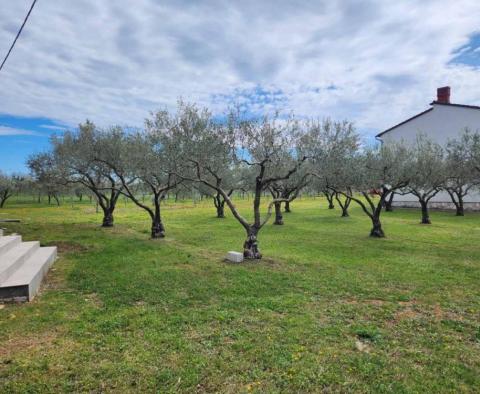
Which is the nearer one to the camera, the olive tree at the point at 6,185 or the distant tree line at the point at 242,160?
the distant tree line at the point at 242,160

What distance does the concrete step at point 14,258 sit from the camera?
7.73 metres

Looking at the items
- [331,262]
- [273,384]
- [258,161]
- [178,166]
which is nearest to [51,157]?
[178,166]

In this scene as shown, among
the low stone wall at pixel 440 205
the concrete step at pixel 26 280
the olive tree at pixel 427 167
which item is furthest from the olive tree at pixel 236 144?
the low stone wall at pixel 440 205

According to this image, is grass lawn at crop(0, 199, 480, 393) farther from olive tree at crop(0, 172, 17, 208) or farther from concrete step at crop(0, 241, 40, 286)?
olive tree at crop(0, 172, 17, 208)

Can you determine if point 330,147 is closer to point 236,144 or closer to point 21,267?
point 236,144

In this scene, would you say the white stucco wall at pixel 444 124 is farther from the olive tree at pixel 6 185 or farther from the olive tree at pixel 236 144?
the olive tree at pixel 6 185

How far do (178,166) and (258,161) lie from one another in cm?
359

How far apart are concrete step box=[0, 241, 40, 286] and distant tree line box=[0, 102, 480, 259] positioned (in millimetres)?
5717

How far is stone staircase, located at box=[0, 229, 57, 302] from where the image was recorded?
282 inches

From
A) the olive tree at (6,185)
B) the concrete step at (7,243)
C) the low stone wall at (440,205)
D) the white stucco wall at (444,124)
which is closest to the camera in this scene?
the concrete step at (7,243)

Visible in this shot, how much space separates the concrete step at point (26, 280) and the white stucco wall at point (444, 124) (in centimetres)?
3413

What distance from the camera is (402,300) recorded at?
7723 mm

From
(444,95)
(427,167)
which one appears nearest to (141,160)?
(427,167)

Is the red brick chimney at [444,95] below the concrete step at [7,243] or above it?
above
